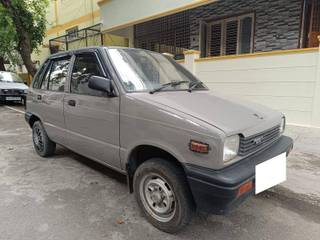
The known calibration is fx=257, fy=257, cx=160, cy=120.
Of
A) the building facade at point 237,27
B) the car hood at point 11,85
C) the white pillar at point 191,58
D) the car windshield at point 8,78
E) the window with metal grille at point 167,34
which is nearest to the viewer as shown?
the white pillar at point 191,58

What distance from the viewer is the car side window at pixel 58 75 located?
370 cm

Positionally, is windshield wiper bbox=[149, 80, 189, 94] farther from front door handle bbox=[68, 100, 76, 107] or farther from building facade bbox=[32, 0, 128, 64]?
building facade bbox=[32, 0, 128, 64]

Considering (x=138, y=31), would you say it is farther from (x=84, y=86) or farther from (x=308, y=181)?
(x=308, y=181)

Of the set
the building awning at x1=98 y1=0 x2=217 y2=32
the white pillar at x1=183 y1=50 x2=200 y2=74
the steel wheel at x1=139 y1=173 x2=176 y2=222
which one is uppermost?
the building awning at x1=98 y1=0 x2=217 y2=32

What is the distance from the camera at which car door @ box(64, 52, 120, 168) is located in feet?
9.44

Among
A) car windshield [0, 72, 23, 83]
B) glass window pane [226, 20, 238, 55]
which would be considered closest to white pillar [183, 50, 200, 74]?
glass window pane [226, 20, 238, 55]

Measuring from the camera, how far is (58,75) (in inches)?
153

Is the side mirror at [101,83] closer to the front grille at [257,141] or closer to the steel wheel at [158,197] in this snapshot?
the steel wheel at [158,197]

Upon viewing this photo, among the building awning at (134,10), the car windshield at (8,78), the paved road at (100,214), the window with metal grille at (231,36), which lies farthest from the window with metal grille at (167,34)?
the paved road at (100,214)

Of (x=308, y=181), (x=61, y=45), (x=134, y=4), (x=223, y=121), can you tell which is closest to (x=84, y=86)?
(x=223, y=121)

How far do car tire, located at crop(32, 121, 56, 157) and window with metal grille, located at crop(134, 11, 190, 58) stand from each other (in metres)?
7.30

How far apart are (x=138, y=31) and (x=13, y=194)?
9.71 metres

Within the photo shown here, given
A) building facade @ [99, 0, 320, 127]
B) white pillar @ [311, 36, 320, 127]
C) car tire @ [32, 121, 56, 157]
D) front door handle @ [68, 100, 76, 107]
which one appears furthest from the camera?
building facade @ [99, 0, 320, 127]

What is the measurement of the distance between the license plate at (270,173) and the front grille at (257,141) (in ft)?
0.52
